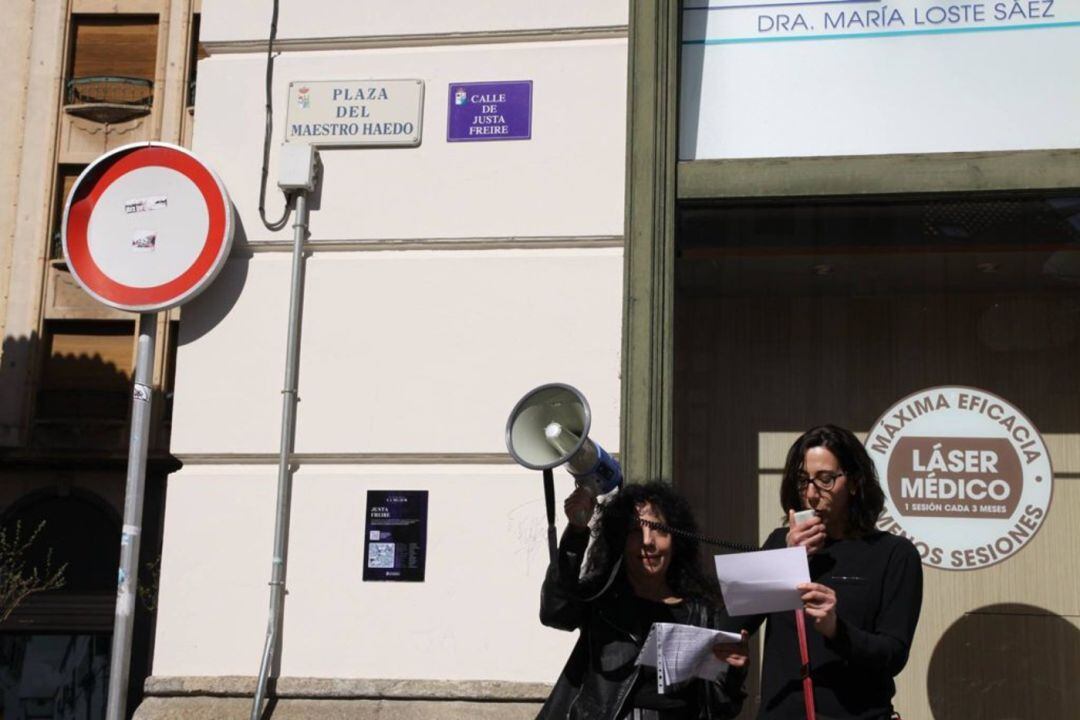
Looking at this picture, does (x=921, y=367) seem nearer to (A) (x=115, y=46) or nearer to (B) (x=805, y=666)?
(B) (x=805, y=666)

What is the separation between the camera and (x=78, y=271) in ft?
19.9

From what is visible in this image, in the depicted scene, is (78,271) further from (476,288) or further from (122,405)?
(122,405)

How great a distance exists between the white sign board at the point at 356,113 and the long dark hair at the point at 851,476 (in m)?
2.69

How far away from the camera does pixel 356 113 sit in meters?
6.13

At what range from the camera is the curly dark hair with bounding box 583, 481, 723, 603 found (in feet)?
13.3

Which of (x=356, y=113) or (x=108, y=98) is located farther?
(x=108, y=98)

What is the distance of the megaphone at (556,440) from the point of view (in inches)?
158

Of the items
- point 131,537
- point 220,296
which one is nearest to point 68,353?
point 220,296

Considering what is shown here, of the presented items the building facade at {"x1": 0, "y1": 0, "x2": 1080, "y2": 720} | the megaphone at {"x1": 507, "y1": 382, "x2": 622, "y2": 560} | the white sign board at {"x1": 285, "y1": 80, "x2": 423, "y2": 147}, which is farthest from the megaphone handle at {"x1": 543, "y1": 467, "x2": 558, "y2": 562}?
the white sign board at {"x1": 285, "y1": 80, "x2": 423, "y2": 147}

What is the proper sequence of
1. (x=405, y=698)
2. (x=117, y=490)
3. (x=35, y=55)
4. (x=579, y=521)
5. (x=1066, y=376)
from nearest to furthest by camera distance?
1. (x=579, y=521)
2. (x=405, y=698)
3. (x=1066, y=376)
4. (x=117, y=490)
5. (x=35, y=55)

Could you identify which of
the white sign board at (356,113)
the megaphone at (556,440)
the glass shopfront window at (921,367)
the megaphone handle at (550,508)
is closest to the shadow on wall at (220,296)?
the white sign board at (356,113)

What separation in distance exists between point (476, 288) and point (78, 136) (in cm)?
2355

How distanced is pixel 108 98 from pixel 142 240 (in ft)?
75.0

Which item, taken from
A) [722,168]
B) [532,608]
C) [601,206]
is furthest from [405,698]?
[722,168]
